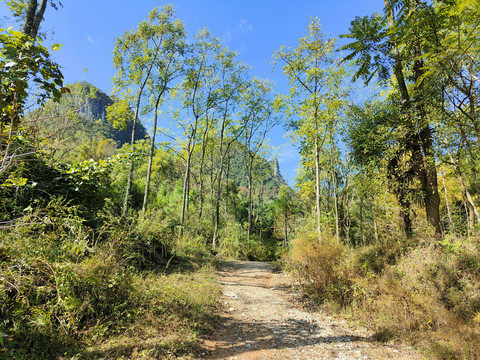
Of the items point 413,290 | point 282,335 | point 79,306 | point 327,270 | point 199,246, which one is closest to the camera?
point 79,306

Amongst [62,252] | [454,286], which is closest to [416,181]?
[454,286]

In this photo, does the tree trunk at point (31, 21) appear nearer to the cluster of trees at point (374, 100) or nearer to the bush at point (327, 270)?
the cluster of trees at point (374, 100)

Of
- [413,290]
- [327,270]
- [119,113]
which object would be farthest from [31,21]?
[413,290]

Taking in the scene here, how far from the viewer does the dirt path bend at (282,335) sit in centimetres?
421

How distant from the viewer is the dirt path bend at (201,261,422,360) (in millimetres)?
4207

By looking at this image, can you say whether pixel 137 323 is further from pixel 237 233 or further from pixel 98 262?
pixel 237 233

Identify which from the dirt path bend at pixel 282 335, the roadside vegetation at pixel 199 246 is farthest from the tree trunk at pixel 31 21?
the dirt path bend at pixel 282 335

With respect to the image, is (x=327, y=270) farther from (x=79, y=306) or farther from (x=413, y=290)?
(x=79, y=306)

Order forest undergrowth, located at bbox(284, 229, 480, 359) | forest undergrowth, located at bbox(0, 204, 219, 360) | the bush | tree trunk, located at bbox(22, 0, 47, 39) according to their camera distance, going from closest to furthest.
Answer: forest undergrowth, located at bbox(0, 204, 219, 360) < forest undergrowth, located at bbox(284, 229, 480, 359) < tree trunk, located at bbox(22, 0, 47, 39) < the bush

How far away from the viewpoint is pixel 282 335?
4926mm

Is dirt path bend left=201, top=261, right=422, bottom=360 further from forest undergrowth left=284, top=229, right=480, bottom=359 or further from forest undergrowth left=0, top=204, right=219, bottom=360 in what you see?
forest undergrowth left=0, top=204, right=219, bottom=360

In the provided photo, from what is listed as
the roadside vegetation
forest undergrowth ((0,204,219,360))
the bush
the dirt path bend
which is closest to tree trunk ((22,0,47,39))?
the roadside vegetation

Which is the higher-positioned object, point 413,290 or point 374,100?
point 374,100

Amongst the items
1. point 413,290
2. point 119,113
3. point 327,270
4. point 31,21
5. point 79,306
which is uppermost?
point 119,113
